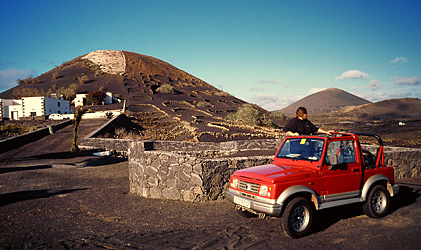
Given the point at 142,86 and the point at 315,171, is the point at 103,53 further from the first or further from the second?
the point at 315,171

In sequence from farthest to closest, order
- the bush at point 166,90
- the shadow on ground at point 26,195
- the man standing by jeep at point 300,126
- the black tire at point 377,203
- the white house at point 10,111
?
1. the bush at point 166,90
2. the white house at point 10,111
3. the shadow on ground at point 26,195
4. the man standing by jeep at point 300,126
5. the black tire at point 377,203

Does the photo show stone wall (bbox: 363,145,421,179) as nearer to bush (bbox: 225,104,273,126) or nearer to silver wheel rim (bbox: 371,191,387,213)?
silver wheel rim (bbox: 371,191,387,213)

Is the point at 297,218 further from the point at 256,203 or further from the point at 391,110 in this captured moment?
the point at 391,110

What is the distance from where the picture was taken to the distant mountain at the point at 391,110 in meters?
84.0

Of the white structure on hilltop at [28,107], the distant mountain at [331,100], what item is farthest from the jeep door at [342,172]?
the distant mountain at [331,100]

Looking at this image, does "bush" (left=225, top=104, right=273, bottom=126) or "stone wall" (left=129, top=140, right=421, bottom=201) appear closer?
"stone wall" (left=129, top=140, right=421, bottom=201)

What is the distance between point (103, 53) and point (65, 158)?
318 feet

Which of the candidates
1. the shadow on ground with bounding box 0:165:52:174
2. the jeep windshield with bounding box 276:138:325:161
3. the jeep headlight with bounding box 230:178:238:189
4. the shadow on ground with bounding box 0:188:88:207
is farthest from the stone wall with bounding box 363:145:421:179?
the shadow on ground with bounding box 0:165:52:174

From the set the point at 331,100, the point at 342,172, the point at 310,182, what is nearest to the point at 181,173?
the point at 310,182

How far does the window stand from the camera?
5.98m

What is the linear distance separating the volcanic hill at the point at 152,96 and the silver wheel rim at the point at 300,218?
17.8 m

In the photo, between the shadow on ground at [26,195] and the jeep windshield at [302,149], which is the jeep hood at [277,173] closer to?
the jeep windshield at [302,149]

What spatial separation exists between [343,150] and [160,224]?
14.1 feet

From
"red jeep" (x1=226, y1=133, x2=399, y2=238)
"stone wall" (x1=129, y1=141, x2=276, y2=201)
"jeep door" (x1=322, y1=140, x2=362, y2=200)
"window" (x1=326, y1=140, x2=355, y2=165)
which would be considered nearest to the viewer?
"red jeep" (x1=226, y1=133, x2=399, y2=238)
